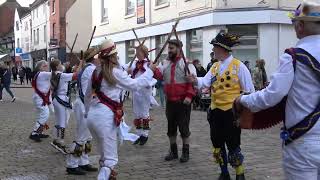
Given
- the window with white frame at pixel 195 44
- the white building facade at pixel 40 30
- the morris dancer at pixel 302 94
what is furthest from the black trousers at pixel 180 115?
the white building facade at pixel 40 30

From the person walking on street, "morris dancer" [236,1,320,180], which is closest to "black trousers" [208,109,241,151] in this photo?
"morris dancer" [236,1,320,180]

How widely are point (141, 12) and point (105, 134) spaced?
20.9 metres

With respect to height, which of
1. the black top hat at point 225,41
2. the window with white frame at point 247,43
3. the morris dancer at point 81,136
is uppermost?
the window with white frame at point 247,43

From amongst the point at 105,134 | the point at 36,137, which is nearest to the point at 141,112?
the point at 36,137

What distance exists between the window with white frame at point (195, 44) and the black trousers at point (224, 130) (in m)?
14.4

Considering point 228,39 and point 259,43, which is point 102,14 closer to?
point 259,43

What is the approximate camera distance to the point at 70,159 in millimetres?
7309

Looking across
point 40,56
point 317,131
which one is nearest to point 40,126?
point 317,131

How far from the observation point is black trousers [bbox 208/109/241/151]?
6.34 meters

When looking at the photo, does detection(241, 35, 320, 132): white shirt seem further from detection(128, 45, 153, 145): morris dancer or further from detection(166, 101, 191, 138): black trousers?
detection(128, 45, 153, 145): morris dancer

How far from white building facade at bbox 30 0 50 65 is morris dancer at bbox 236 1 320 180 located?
164ft

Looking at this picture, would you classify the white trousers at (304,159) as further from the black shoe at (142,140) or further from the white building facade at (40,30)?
the white building facade at (40,30)

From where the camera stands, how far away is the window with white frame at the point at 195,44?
68.3 ft

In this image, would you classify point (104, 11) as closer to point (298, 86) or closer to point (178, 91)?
point (178, 91)
